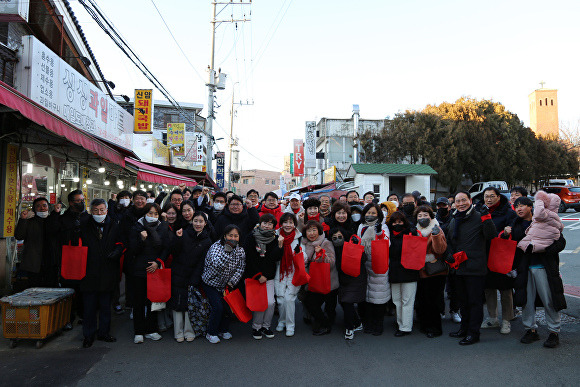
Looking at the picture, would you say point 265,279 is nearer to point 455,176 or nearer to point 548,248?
point 548,248

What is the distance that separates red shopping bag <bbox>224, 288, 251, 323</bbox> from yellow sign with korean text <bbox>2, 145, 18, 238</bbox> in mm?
4602

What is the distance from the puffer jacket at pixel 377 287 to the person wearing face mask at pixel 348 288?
0.07 meters

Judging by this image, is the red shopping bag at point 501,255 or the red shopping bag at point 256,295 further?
the red shopping bag at point 256,295

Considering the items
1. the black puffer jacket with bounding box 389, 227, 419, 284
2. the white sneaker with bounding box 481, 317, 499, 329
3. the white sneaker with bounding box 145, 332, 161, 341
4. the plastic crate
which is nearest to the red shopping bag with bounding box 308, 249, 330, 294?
the black puffer jacket with bounding box 389, 227, 419, 284

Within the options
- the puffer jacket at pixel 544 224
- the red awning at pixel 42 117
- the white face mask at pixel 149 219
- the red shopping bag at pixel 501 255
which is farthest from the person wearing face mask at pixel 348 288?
the red awning at pixel 42 117

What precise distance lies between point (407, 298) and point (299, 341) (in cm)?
148

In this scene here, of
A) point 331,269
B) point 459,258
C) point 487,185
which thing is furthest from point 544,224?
point 487,185

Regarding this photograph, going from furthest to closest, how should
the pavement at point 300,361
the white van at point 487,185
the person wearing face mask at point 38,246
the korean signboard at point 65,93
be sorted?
1. the white van at point 487,185
2. the korean signboard at point 65,93
3. the person wearing face mask at point 38,246
4. the pavement at point 300,361

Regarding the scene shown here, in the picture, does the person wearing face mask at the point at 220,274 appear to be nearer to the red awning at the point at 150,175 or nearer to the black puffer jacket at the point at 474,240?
the black puffer jacket at the point at 474,240

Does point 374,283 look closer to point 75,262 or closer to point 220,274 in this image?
point 220,274

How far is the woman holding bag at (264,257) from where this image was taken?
4.77m

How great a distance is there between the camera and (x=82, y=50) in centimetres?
1107

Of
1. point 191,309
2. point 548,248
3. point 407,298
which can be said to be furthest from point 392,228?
point 191,309

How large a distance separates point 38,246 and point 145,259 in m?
1.96
